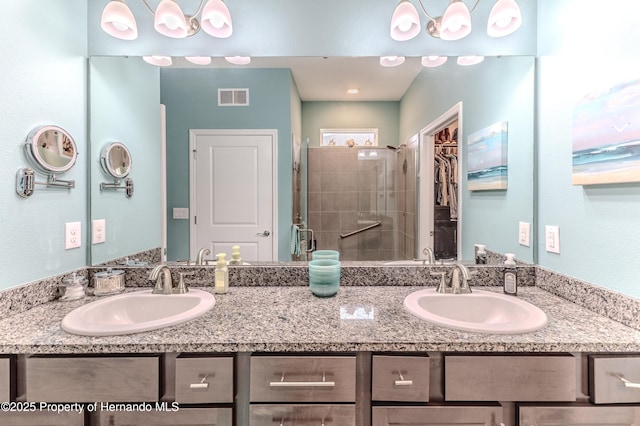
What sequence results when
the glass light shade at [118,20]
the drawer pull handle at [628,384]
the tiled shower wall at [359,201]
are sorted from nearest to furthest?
the drawer pull handle at [628,384]
the glass light shade at [118,20]
the tiled shower wall at [359,201]

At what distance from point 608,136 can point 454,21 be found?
78 centimetres

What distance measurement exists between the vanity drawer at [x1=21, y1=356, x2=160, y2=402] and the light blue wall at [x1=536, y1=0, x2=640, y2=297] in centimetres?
159

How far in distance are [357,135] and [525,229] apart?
0.98m

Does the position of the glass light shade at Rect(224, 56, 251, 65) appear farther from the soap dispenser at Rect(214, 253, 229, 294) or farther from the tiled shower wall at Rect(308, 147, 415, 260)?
the soap dispenser at Rect(214, 253, 229, 294)

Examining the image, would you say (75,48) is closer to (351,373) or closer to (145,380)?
(145,380)

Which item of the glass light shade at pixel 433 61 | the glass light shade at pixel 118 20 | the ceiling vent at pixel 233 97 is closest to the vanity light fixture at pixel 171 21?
the glass light shade at pixel 118 20

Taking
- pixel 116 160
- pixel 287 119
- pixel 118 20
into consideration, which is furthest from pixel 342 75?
pixel 116 160

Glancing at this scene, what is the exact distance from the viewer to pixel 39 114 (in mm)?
1251

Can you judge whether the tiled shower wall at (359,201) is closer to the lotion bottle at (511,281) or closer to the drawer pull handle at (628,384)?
the lotion bottle at (511,281)

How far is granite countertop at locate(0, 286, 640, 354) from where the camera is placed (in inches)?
35.8

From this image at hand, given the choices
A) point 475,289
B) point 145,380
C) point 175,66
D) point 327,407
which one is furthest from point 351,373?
point 175,66

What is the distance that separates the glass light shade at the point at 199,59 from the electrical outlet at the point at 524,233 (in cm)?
181

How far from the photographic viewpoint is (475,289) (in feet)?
4.84

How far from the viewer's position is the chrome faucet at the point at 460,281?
1365 millimetres
